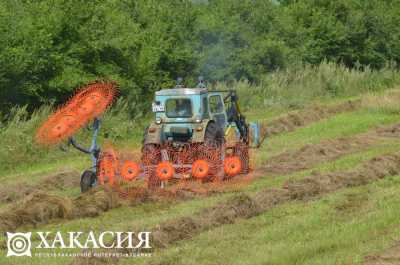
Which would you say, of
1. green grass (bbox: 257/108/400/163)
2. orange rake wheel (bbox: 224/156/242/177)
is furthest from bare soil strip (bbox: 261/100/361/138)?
orange rake wheel (bbox: 224/156/242/177)

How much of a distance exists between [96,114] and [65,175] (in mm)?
2681

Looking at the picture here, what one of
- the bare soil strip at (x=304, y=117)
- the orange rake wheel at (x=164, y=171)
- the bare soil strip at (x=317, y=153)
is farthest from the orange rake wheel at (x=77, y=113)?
the bare soil strip at (x=304, y=117)

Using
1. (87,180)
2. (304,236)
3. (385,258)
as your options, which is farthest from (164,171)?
(385,258)

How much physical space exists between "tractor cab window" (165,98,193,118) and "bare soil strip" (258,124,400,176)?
225 centimetres

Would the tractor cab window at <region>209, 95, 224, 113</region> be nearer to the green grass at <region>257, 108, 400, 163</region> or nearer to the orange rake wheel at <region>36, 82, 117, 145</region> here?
the green grass at <region>257, 108, 400, 163</region>

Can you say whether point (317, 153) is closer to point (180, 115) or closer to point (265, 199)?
point (180, 115)

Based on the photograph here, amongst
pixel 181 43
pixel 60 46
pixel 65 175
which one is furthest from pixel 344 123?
pixel 65 175

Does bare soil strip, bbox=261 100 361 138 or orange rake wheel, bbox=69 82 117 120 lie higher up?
orange rake wheel, bbox=69 82 117 120

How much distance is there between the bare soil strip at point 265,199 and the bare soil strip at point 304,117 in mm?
8154

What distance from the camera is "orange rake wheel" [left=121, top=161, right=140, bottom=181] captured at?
15.1 metres

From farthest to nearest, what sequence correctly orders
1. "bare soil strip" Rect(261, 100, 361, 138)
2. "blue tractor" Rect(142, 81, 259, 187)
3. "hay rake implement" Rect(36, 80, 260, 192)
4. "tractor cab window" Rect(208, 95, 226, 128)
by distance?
"bare soil strip" Rect(261, 100, 361, 138)
"tractor cab window" Rect(208, 95, 226, 128)
"blue tractor" Rect(142, 81, 259, 187)
"hay rake implement" Rect(36, 80, 260, 192)

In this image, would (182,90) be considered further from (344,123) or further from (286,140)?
(344,123)

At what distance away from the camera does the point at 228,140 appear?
17.8 meters

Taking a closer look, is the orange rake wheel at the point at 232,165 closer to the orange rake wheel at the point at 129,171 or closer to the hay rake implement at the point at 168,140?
the hay rake implement at the point at 168,140
